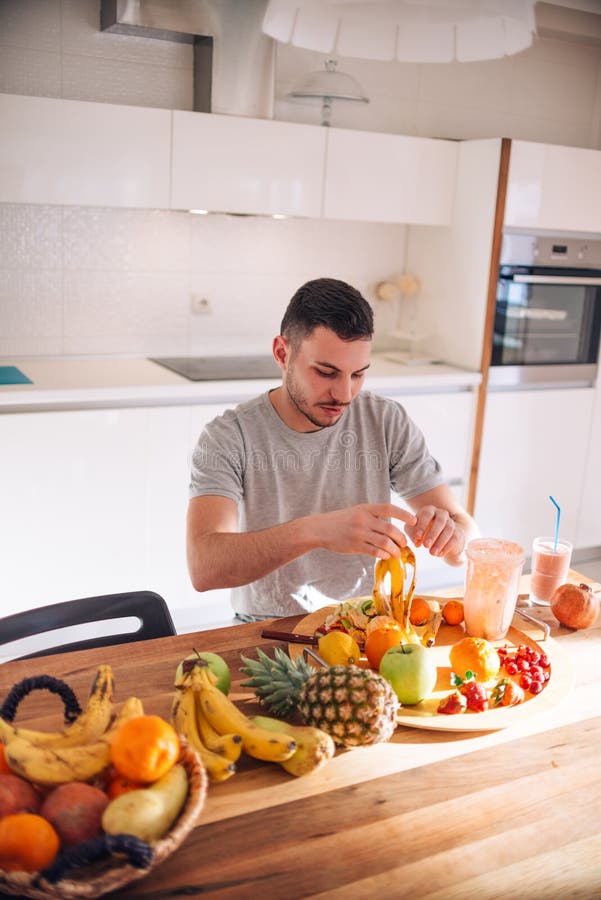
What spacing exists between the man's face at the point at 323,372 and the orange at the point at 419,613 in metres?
0.46

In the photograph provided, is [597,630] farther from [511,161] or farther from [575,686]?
[511,161]

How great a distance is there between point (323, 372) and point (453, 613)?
542mm

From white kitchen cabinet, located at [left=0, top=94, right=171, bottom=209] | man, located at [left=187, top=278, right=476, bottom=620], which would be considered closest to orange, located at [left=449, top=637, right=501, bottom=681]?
man, located at [left=187, top=278, right=476, bottom=620]

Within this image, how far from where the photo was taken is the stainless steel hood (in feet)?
9.75

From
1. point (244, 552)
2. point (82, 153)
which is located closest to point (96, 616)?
point (244, 552)

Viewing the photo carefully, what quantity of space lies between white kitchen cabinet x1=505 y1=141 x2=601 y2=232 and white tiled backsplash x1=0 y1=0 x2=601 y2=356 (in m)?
0.63

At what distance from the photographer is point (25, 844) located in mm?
851

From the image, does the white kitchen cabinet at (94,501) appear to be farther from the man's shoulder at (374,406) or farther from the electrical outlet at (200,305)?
the man's shoulder at (374,406)

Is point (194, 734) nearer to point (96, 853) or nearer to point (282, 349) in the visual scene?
point (96, 853)

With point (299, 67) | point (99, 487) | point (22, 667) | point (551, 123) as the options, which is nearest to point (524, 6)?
point (22, 667)

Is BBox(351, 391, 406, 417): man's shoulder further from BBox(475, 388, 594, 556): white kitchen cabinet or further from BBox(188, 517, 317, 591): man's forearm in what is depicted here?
BBox(475, 388, 594, 556): white kitchen cabinet

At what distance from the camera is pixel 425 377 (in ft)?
11.2

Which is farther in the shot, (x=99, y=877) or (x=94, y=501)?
(x=94, y=501)

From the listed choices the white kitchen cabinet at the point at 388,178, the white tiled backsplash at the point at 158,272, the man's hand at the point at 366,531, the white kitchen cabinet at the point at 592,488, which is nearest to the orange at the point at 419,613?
the man's hand at the point at 366,531
